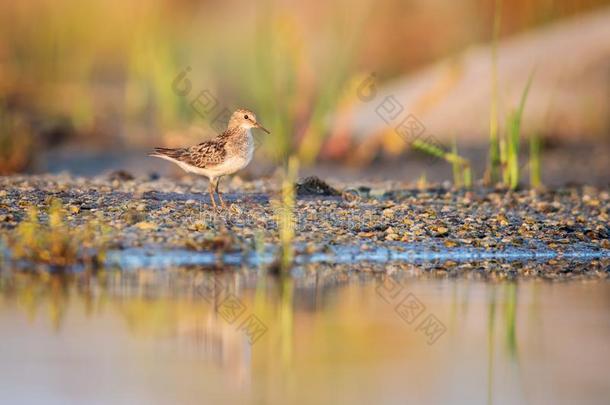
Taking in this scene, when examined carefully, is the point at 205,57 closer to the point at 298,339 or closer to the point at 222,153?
the point at 222,153

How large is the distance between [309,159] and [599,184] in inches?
142

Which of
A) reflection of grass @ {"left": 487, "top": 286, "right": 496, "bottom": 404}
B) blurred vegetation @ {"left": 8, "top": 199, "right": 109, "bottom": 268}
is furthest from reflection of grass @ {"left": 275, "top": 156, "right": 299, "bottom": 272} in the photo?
reflection of grass @ {"left": 487, "top": 286, "right": 496, "bottom": 404}

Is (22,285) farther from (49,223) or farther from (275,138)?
(275,138)

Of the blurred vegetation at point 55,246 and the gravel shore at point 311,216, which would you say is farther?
the gravel shore at point 311,216

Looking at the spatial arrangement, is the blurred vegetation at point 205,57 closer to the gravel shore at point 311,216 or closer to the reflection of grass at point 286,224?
the gravel shore at point 311,216

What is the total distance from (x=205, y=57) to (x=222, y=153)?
12494 millimetres

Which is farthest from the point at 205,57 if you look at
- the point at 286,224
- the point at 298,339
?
the point at 298,339

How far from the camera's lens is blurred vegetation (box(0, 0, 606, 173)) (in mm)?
14242

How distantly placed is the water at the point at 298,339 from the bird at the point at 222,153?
230cm

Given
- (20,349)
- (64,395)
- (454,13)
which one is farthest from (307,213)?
(454,13)

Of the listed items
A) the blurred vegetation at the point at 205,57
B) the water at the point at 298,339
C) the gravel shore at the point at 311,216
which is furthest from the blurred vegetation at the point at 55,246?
the blurred vegetation at the point at 205,57

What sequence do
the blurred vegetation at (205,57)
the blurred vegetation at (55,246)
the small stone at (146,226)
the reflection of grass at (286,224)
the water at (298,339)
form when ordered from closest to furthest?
the water at (298,339)
the blurred vegetation at (55,246)
the reflection of grass at (286,224)
the small stone at (146,226)
the blurred vegetation at (205,57)

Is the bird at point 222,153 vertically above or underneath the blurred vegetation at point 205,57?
underneath

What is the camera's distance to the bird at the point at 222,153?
1048cm
